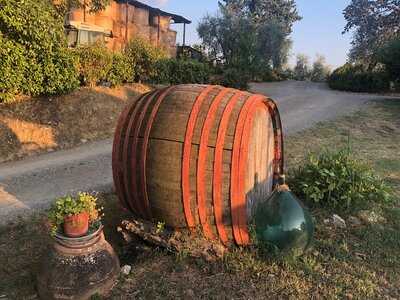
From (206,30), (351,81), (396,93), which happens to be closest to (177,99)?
(396,93)

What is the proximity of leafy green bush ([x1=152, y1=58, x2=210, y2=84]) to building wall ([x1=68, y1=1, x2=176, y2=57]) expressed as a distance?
3.38 metres

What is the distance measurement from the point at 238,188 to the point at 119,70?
9.70 meters

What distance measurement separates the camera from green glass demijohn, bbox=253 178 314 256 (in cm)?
346

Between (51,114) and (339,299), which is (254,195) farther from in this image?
(51,114)

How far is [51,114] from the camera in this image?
9438 millimetres


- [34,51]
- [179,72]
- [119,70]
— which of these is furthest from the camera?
[179,72]

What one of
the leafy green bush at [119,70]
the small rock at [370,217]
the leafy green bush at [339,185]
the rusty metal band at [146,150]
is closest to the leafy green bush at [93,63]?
the leafy green bush at [119,70]

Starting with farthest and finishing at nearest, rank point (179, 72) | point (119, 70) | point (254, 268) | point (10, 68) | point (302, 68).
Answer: point (302, 68), point (179, 72), point (119, 70), point (10, 68), point (254, 268)

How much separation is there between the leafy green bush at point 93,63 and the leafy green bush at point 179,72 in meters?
2.47

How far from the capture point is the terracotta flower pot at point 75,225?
10.3ft

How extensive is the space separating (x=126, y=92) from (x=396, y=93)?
46.6 ft

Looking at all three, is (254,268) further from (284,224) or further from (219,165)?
(219,165)

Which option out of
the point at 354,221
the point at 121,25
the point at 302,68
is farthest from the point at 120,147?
the point at 302,68

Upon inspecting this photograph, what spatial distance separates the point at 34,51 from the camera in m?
9.02
